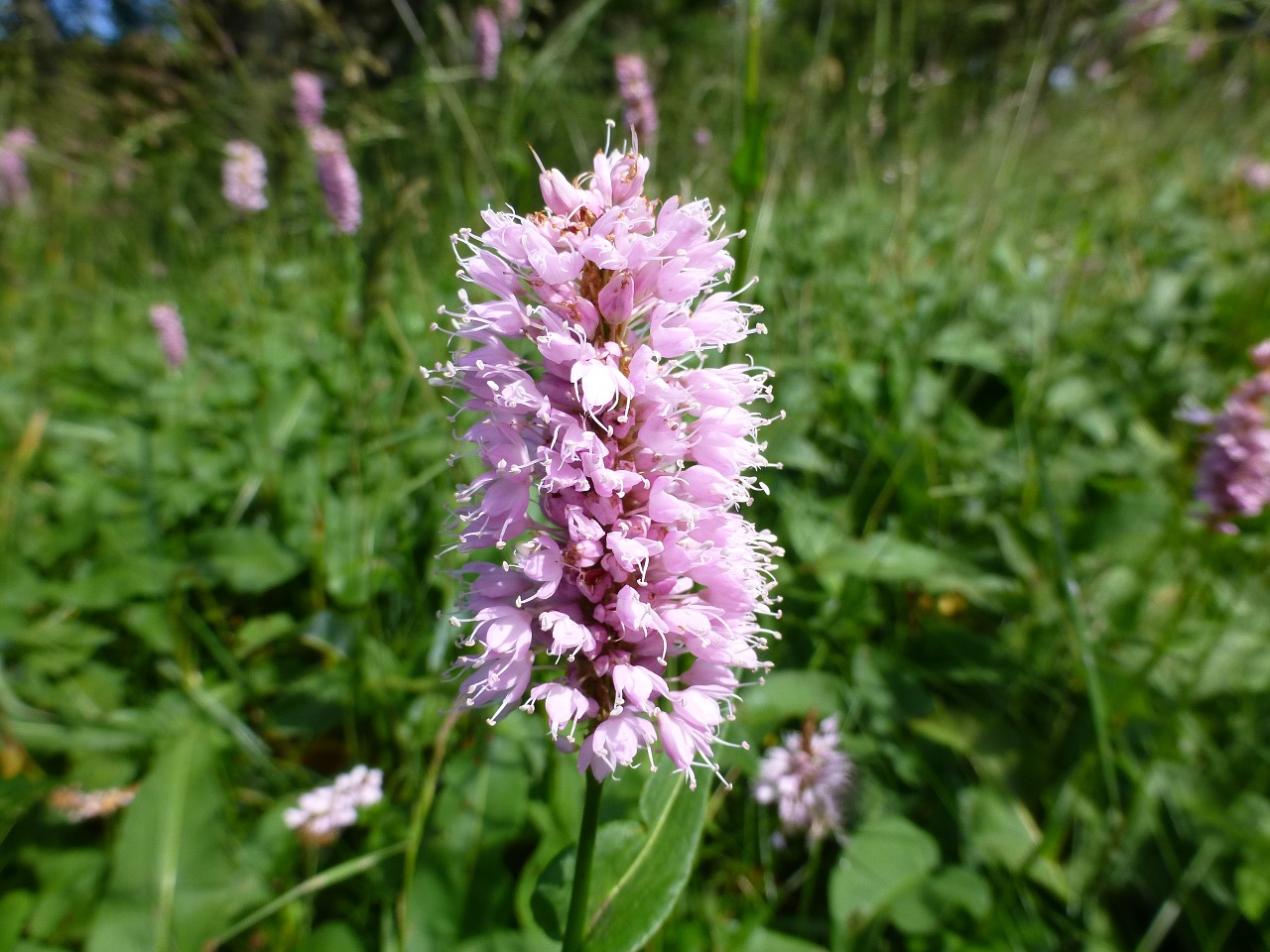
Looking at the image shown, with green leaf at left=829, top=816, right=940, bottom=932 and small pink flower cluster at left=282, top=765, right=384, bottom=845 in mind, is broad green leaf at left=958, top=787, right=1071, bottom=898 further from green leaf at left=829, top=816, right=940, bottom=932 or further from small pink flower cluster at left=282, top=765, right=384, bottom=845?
small pink flower cluster at left=282, top=765, right=384, bottom=845

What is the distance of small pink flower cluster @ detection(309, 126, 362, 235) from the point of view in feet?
14.4

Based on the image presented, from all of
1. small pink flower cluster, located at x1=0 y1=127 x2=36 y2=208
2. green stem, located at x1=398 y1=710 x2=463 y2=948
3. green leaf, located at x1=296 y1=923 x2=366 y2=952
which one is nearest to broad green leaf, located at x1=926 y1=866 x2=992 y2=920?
green stem, located at x1=398 y1=710 x2=463 y2=948

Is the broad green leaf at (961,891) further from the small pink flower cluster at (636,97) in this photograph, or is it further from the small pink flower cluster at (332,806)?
the small pink flower cluster at (636,97)

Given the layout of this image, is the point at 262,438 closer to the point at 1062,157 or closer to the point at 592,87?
the point at 592,87

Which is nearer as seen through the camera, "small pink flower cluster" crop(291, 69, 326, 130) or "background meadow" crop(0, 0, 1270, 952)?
"background meadow" crop(0, 0, 1270, 952)

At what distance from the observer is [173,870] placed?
6.34ft

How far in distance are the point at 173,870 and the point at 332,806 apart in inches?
16.7

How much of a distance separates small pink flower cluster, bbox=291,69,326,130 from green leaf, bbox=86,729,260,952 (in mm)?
4549

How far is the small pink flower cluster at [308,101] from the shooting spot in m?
5.31

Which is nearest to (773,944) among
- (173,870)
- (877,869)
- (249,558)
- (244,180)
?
(877,869)

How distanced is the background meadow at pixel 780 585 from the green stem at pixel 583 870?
139 millimetres

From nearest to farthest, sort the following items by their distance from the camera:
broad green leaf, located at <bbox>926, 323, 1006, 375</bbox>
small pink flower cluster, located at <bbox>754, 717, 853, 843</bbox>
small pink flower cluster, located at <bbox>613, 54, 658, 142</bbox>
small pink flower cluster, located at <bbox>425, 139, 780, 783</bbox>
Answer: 1. small pink flower cluster, located at <bbox>425, 139, 780, 783</bbox>
2. small pink flower cluster, located at <bbox>754, 717, 853, 843</bbox>
3. broad green leaf, located at <bbox>926, 323, 1006, 375</bbox>
4. small pink flower cluster, located at <bbox>613, 54, 658, 142</bbox>

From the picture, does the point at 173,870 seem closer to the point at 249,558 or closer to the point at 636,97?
the point at 249,558

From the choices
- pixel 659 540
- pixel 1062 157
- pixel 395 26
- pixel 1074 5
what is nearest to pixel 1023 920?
pixel 659 540
